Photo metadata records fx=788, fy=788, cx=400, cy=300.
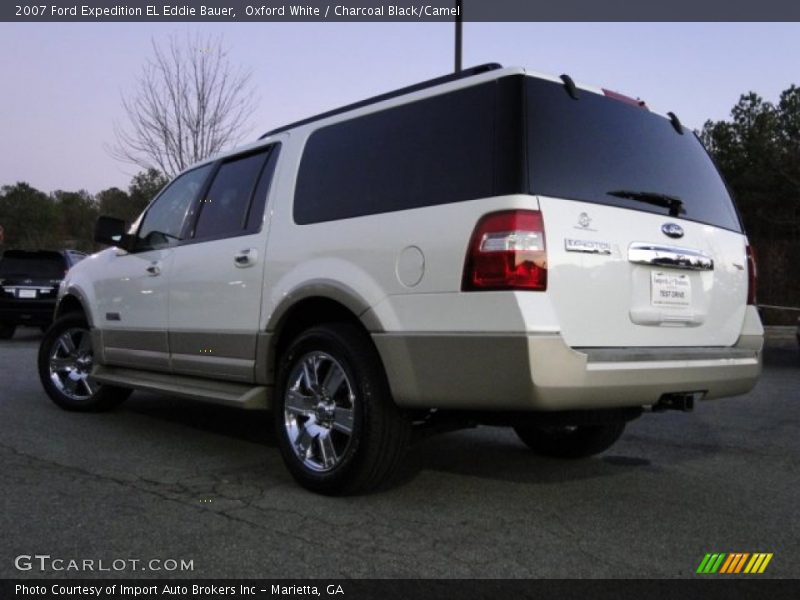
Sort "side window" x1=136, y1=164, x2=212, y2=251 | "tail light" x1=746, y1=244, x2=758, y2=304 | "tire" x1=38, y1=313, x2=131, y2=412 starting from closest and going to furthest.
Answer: "tail light" x1=746, y1=244, x2=758, y2=304 < "side window" x1=136, y1=164, x2=212, y2=251 < "tire" x1=38, y1=313, x2=131, y2=412

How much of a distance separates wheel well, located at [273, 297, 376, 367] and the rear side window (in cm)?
44

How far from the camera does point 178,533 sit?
3.27 m

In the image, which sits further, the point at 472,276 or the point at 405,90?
the point at 405,90

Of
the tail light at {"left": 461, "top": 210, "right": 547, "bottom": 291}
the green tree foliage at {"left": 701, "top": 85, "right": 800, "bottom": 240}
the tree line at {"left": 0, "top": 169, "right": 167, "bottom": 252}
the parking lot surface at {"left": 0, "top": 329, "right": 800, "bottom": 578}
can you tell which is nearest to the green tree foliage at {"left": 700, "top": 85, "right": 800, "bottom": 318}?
the green tree foliage at {"left": 701, "top": 85, "right": 800, "bottom": 240}

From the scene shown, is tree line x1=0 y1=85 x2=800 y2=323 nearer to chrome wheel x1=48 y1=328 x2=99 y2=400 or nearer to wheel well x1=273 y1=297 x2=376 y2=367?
chrome wheel x1=48 y1=328 x2=99 y2=400

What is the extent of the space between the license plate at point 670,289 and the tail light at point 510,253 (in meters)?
0.69

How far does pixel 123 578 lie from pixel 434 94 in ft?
8.05

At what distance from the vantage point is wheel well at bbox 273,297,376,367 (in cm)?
402

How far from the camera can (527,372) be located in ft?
10.4

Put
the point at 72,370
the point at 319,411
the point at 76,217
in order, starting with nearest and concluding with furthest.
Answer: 1. the point at 319,411
2. the point at 72,370
3. the point at 76,217

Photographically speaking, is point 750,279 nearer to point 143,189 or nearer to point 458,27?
point 458,27

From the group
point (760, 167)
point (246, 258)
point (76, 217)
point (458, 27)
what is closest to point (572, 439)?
point (246, 258)

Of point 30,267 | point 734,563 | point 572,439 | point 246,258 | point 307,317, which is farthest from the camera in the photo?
point 30,267

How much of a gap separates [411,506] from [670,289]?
62.5 inches
